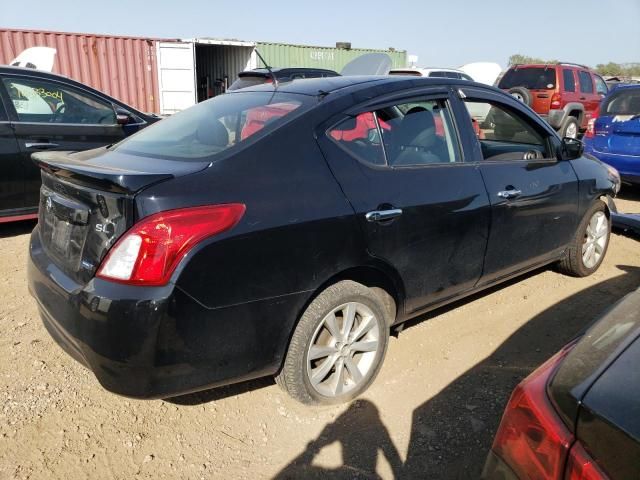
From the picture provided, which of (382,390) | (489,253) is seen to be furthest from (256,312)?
(489,253)

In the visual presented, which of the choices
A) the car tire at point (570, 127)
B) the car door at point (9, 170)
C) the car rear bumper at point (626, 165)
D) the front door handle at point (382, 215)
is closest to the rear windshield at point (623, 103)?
the car rear bumper at point (626, 165)

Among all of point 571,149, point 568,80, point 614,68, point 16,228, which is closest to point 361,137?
point 571,149

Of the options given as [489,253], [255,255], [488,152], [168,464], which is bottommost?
[168,464]

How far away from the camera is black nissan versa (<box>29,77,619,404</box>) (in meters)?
1.96

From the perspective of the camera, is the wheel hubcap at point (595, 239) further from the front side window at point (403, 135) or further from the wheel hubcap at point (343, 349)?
the wheel hubcap at point (343, 349)

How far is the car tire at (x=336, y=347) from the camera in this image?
237cm

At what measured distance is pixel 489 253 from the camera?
3174 mm

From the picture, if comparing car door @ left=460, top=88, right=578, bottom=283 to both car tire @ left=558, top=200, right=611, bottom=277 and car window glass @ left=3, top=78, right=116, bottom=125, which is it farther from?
car window glass @ left=3, top=78, right=116, bottom=125

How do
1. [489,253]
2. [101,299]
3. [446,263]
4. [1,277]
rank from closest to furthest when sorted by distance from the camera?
[101,299], [446,263], [489,253], [1,277]

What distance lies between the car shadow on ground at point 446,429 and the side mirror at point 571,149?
1.37 metres

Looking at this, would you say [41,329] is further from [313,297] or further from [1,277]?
[313,297]

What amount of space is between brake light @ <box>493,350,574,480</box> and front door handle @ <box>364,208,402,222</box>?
3.85 feet

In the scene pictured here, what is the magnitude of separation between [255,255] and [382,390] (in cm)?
117

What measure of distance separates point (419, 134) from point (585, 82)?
11880mm
